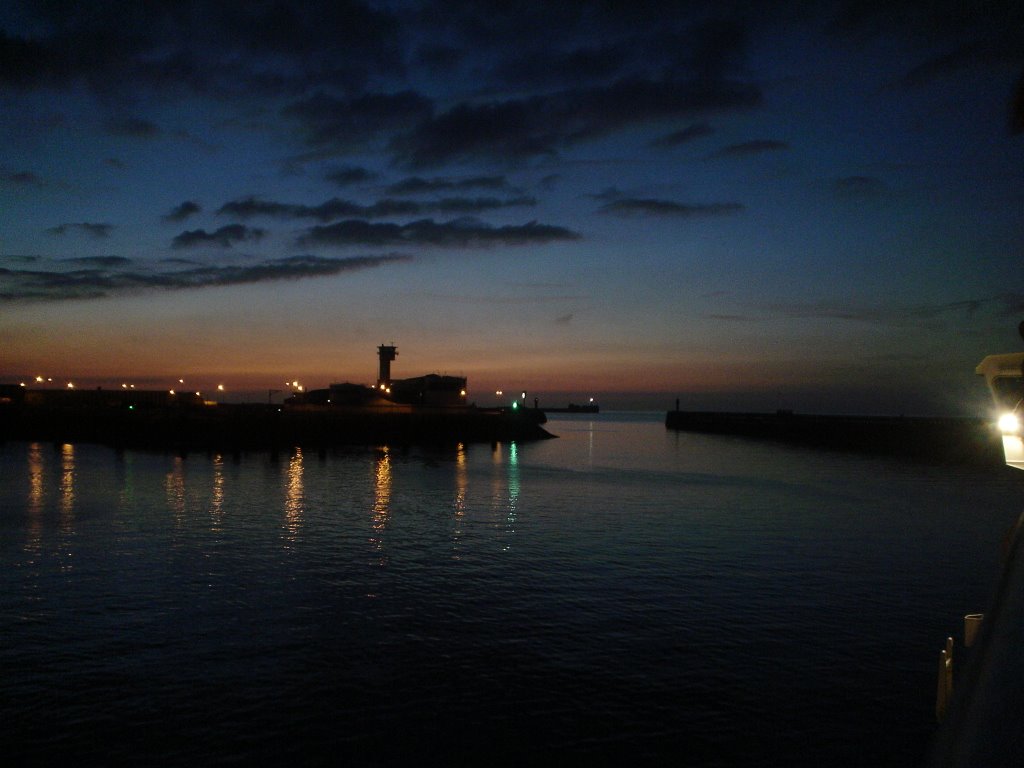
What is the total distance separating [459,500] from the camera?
3659cm

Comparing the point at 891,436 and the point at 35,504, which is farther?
the point at 891,436

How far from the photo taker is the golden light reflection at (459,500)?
25578mm

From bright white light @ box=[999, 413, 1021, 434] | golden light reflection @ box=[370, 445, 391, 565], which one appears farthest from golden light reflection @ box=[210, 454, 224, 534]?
bright white light @ box=[999, 413, 1021, 434]

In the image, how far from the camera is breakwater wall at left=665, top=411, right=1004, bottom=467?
3000 inches

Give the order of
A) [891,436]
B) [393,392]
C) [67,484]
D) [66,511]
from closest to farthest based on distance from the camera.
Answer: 1. [66,511]
2. [67,484]
3. [891,436]
4. [393,392]

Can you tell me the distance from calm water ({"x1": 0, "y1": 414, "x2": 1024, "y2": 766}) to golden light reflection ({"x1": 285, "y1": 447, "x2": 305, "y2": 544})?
32 centimetres

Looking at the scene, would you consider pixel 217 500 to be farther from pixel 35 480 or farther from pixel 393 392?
pixel 393 392

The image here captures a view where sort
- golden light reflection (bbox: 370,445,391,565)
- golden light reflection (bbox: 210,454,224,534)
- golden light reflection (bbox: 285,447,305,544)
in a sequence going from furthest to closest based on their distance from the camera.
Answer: golden light reflection (bbox: 210,454,224,534) → golden light reflection (bbox: 285,447,305,544) → golden light reflection (bbox: 370,445,391,565)

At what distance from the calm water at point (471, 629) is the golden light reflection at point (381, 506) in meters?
0.19

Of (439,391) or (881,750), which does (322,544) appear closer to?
(881,750)

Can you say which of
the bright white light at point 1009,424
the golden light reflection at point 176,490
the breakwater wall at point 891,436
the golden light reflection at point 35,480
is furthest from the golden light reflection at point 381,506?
the breakwater wall at point 891,436

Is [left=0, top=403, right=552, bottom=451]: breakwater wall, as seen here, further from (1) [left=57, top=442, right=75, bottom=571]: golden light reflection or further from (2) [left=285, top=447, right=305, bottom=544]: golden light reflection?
Result: (2) [left=285, top=447, right=305, bottom=544]: golden light reflection

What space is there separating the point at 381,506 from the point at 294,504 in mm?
3945

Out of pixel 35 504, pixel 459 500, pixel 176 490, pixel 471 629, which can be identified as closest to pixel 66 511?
pixel 35 504
